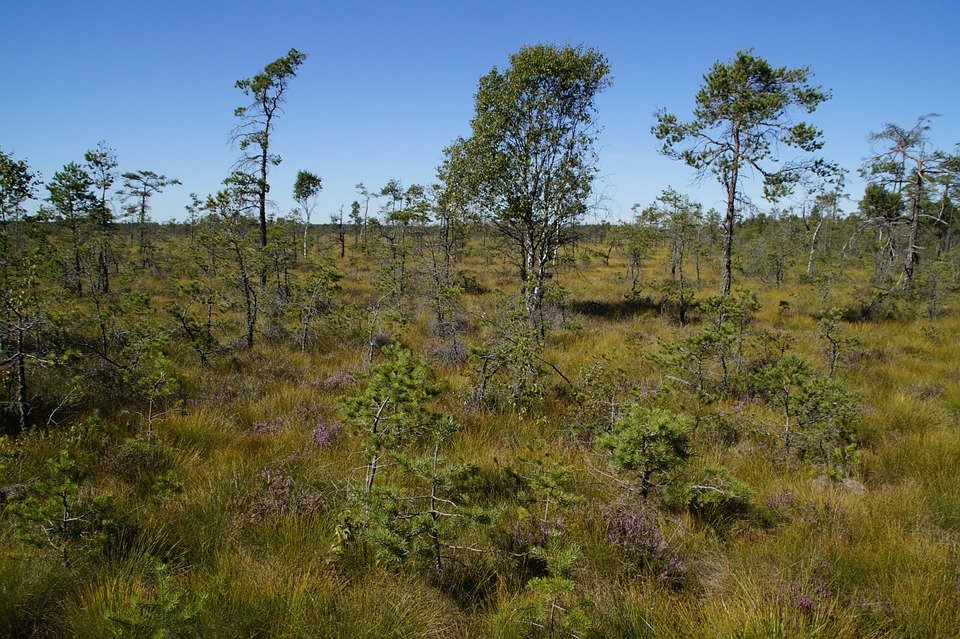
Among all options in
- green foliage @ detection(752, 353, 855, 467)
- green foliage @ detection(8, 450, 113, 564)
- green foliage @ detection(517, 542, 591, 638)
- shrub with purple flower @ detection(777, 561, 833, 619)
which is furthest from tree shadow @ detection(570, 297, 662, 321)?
green foliage @ detection(8, 450, 113, 564)

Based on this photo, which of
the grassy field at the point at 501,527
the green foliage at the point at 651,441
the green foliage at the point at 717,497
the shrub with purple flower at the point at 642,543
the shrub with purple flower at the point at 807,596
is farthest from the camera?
the green foliage at the point at 717,497

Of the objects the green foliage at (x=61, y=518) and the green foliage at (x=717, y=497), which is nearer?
the green foliage at (x=61, y=518)

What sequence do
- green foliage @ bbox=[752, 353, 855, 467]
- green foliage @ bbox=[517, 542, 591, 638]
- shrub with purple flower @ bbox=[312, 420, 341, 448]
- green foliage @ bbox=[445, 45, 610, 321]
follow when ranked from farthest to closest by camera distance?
green foliage @ bbox=[445, 45, 610, 321] < shrub with purple flower @ bbox=[312, 420, 341, 448] < green foliage @ bbox=[752, 353, 855, 467] < green foliage @ bbox=[517, 542, 591, 638]

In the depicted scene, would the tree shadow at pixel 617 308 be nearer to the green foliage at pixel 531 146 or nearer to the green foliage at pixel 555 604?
the green foliage at pixel 531 146

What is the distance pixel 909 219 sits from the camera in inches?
559

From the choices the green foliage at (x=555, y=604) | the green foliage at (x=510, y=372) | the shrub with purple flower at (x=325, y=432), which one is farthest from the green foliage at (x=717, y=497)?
the shrub with purple flower at (x=325, y=432)

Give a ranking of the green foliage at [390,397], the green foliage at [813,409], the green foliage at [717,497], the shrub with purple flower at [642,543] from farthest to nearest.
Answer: the green foliage at [813,409] → the green foliage at [717,497] → the shrub with purple flower at [642,543] → the green foliage at [390,397]

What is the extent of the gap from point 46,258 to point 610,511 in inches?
508

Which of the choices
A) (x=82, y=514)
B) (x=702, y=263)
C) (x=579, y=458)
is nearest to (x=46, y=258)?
(x=82, y=514)

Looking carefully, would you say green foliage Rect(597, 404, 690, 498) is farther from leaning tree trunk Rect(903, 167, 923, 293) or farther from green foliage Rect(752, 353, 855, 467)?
leaning tree trunk Rect(903, 167, 923, 293)

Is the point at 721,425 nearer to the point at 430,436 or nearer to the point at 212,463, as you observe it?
the point at 430,436

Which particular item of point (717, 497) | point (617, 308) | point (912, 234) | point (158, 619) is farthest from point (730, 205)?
point (158, 619)

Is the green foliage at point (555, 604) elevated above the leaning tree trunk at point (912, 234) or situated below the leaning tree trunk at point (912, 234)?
below

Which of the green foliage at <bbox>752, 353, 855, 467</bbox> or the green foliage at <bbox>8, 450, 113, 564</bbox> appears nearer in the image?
the green foliage at <bbox>8, 450, 113, 564</bbox>
